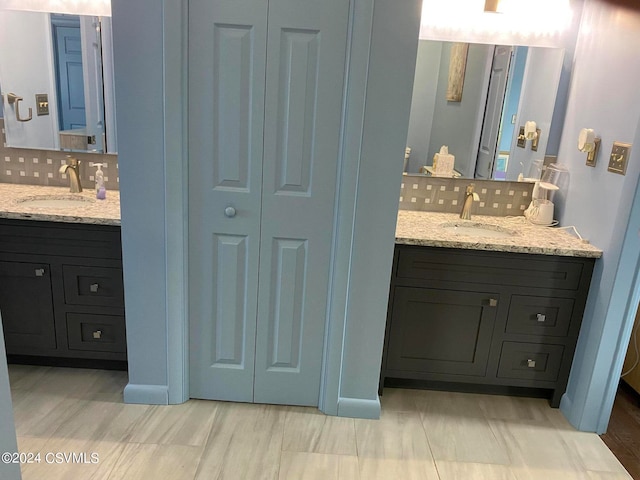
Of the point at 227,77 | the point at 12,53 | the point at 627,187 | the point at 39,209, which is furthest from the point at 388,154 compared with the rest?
the point at 12,53

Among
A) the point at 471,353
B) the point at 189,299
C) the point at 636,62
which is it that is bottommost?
the point at 471,353

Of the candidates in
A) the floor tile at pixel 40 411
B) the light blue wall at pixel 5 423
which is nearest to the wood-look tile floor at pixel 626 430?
the light blue wall at pixel 5 423

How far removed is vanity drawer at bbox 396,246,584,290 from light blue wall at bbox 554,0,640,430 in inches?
5.7

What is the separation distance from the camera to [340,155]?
208cm

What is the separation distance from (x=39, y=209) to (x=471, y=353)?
213 cm

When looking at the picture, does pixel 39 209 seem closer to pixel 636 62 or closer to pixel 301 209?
pixel 301 209

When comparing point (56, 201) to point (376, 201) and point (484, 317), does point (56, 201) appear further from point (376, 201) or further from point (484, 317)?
point (484, 317)

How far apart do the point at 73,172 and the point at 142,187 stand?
0.84 m

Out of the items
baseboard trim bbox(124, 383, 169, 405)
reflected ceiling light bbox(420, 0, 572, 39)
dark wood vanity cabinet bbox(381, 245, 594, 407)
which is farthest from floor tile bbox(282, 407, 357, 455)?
reflected ceiling light bbox(420, 0, 572, 39)

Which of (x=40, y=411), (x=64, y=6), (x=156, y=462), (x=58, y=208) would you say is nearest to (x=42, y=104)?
(x=64, y=6)

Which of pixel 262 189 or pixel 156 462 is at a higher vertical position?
pixel 262 189

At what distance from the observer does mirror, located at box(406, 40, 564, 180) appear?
102 inches

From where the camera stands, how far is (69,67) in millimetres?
2619

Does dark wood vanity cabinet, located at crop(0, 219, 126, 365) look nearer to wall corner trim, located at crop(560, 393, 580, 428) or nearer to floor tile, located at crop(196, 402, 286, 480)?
floor tile, located at crop(196, 402, 286, 480)
